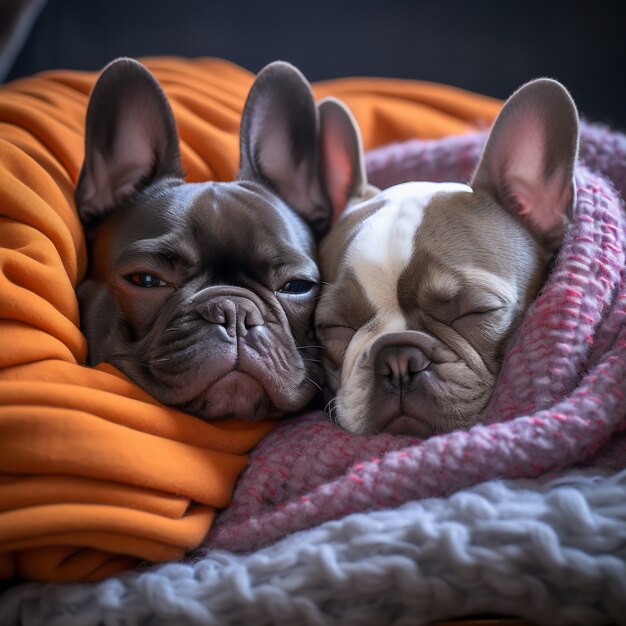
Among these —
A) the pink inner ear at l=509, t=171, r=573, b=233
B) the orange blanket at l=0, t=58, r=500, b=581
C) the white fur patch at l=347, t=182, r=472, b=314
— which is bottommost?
the orange blanket at l=0, t=58, r=500, b=581

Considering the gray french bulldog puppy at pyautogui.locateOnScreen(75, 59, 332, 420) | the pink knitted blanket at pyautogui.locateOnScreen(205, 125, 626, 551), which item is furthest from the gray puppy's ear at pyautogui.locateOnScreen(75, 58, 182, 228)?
the pink knitted blanket at pyautogui.locateOnScreen(205, 125, 626, 551)

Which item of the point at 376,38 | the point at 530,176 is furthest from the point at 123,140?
the point at 376,38

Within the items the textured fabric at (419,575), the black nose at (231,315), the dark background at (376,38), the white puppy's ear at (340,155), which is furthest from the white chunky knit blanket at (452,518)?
the dark background at (376,38)

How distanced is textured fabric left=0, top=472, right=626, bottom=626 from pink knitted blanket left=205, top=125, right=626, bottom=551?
0.05 m

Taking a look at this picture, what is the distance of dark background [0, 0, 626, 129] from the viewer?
94.7 inches

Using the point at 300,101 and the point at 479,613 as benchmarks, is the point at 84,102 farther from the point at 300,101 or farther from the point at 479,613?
the point at 479,613

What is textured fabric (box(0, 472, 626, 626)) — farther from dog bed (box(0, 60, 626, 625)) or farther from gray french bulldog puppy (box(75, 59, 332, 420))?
gray french bulldog puppy (box(75, 59, 332, 420))

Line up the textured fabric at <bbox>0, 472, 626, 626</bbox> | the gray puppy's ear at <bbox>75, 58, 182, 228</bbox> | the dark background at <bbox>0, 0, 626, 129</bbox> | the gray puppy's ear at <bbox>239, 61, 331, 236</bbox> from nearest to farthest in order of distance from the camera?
the textured fabric at <bbox>0, 472, 626, 626</bbox> → the gray puppy's ear at <bbox>75, 58, 182, 228</bbox> → the gray puppy's ear at <bbox>239, 61, 331, 236</bbox> → the dark background at <bbox>0, 0, 626, 129</bbox>

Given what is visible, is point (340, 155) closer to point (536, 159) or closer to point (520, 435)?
point (536, 159)

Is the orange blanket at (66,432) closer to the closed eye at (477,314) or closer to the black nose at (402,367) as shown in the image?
the black nose at (402,367)

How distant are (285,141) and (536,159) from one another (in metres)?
0.61

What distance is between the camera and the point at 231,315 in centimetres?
130

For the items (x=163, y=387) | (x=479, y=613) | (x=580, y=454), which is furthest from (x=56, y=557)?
(x=580, y=454)

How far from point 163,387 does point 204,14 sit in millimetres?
1649
